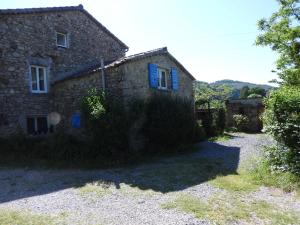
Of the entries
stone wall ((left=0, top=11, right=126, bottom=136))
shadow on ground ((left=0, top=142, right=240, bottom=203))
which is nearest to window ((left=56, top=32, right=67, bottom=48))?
stone wall ((left=0, top=11, right=126, bottom=136))

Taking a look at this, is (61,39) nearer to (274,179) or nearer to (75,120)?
(75,120)

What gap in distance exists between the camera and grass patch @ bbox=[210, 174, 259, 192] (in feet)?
22.8

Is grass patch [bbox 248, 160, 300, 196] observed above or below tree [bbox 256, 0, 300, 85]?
below

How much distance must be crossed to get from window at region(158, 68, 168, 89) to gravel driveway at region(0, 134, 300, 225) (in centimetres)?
480

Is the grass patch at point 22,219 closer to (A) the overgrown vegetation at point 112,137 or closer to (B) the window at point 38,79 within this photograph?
(A) the overgrown vegetation at point 112,137

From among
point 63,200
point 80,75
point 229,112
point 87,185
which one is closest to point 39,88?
point 80,75

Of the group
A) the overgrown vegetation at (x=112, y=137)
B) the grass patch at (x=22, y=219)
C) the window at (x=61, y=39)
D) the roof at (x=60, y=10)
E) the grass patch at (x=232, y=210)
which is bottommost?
the grass patch at (x=232, y=210)

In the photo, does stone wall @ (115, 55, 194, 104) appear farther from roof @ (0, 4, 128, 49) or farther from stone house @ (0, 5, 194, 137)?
roof @ (0, 4, 128, 49)

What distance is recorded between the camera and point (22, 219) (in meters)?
5.18

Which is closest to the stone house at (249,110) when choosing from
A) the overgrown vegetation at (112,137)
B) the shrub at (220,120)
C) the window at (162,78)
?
the shrub at (220,120)

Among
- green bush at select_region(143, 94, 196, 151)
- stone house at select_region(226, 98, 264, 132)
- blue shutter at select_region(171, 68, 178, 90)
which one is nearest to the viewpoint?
green bush at select_region(143, 94, 196, 151)

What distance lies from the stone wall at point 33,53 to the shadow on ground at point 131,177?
14.6 feet

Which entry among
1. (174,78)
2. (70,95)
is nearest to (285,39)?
(174,78)

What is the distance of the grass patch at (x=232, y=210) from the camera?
16.5ft
